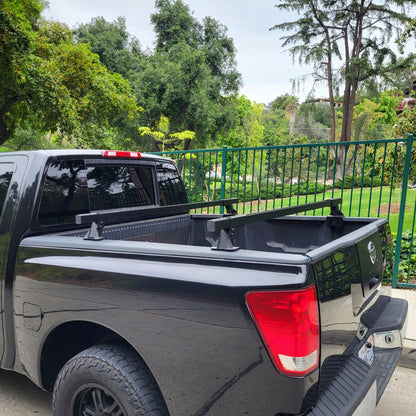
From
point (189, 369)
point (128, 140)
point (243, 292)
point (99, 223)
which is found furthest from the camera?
point (128, 140)

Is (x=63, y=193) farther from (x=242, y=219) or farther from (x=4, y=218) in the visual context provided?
(x=242, y=219)

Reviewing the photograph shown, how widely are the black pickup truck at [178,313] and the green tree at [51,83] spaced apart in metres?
9.78

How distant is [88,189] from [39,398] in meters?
1.71

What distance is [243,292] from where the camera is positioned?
1525mm

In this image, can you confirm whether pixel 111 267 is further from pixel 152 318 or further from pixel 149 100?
pixel 149 100

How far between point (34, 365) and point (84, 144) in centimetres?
1155

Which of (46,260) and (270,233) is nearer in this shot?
(46,260)

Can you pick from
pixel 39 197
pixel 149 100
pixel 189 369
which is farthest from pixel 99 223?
pixel 149 100

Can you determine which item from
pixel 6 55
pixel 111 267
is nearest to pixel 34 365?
pixel 111 267

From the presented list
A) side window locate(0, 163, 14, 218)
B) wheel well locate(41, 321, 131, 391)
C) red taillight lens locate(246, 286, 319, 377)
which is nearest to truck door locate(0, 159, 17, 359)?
side window locate(0, 163, 14, 218)

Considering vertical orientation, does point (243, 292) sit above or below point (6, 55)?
below

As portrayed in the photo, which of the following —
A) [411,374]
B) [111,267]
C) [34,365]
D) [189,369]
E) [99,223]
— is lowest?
[411,374]

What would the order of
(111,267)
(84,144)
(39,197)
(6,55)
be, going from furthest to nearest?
(84,144) → (6,55) → (39,197) → (111,267)

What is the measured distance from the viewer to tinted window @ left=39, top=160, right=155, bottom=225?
2.50 meters
